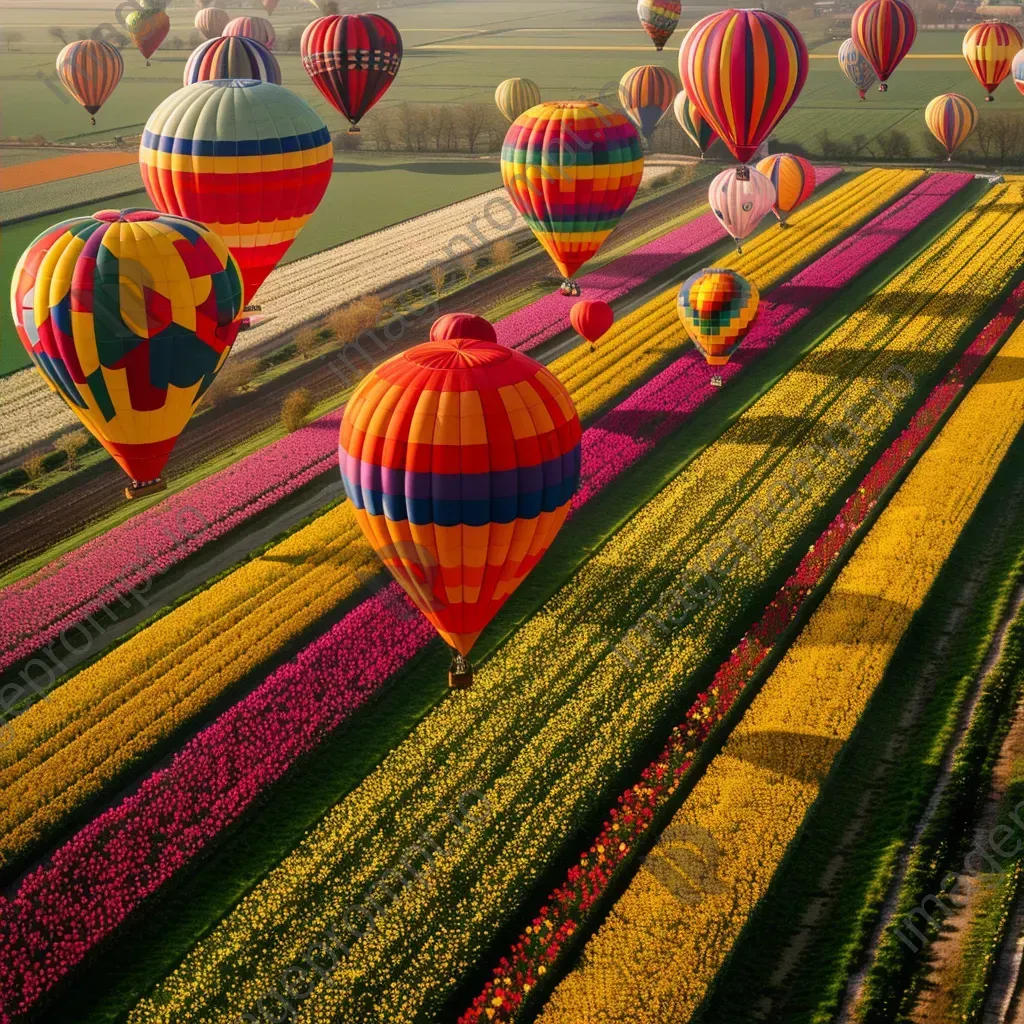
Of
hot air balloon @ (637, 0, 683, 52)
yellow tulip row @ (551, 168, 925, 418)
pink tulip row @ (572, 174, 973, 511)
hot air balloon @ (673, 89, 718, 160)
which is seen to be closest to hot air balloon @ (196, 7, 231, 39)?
hot air balloon @ (637, 0, 683, 52)

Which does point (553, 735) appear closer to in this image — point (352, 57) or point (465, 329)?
point (465, 329)

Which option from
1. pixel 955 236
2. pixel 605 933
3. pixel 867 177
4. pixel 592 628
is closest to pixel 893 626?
pixel 592 628

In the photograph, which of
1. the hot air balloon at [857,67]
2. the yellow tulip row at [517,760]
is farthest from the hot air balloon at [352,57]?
the hot air balloon at [857,67]

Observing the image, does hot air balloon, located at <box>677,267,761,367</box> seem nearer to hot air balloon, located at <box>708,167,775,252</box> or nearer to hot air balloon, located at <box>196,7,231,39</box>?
hot air balloon, located at <box>708,167,775,252</box>

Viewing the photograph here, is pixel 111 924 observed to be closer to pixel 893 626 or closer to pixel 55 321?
pixel 55 321

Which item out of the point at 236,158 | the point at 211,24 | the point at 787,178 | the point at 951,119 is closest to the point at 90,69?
the point at 211,24

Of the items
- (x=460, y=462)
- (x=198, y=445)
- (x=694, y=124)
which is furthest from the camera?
(x=694, y=124)

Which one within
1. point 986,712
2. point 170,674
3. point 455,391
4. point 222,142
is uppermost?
point 222,142
